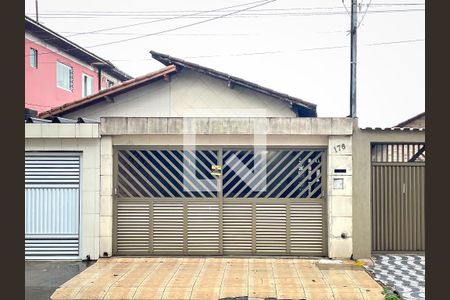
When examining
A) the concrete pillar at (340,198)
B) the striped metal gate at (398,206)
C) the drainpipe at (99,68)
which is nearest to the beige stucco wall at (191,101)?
Answer: the concrete pillar at (340,198)

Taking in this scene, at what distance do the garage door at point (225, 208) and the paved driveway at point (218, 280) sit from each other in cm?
40

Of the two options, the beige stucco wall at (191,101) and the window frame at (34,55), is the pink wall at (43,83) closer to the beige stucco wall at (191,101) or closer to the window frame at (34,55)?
the window frame at (34,55)

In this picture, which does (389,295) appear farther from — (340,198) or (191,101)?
(191,101)

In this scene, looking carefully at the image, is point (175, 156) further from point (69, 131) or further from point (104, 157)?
point (69, 131)

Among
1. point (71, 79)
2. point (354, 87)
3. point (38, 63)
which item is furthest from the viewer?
point (71, 79)

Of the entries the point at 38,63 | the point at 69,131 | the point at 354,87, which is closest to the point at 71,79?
the point at 38,63

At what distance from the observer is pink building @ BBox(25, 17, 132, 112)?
22938 millimetres

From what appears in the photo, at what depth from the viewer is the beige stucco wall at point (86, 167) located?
11641 mm

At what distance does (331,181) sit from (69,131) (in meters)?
6.40

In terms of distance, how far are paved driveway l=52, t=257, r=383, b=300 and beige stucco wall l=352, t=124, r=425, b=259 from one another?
917 mm

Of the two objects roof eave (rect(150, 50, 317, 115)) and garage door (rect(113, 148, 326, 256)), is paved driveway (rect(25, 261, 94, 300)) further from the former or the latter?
roof eave (rect(150, 50, 317, 115))

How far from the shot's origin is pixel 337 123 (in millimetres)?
11523

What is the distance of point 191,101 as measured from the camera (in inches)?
629

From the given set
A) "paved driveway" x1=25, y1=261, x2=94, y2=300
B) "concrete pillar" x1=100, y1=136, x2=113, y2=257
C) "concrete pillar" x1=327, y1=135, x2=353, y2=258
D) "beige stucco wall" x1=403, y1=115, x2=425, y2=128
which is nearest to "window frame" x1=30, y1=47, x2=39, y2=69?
"concrete pillar" x1=100, y1=136, x2=113, y2=257
